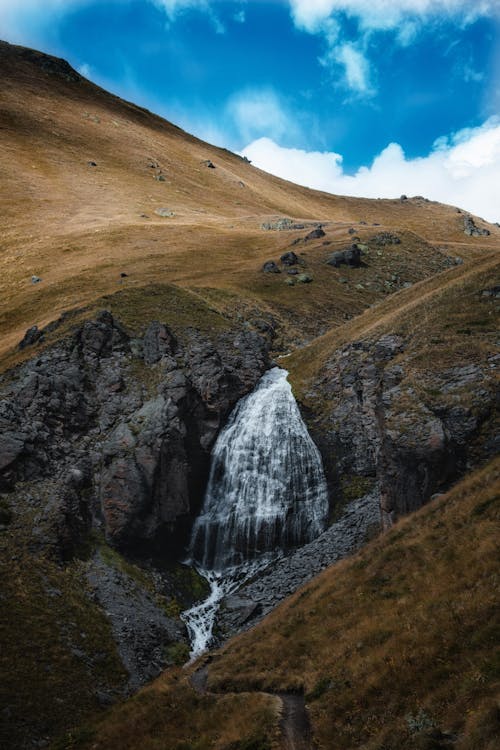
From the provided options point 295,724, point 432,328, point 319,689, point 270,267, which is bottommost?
point 295,724

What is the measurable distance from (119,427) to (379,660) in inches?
1289

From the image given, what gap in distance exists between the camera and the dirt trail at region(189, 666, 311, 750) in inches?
623

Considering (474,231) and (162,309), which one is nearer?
(162,309)

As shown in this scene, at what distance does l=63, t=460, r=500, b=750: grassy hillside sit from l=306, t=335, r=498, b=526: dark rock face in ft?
13.9

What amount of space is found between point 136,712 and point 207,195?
6710 inches

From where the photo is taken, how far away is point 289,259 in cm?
9706

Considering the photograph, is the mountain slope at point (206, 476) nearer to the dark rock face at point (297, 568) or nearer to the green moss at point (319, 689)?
the green moss at point (319, 689)

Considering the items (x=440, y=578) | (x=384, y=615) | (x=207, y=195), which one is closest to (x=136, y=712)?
(x=384, y=615)

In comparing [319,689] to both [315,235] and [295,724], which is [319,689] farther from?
[315,235]

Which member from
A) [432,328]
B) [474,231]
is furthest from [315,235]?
[474,231]

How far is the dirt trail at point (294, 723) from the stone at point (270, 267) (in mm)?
80307

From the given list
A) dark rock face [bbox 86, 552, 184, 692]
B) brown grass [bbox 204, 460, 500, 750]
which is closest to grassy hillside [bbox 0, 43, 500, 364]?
dark rock face [bbox 86, 552, 184, 692]

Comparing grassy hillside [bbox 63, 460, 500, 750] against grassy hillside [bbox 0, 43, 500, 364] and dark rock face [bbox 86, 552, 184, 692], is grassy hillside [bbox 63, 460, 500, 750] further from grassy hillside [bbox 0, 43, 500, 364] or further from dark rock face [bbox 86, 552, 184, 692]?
grassy hillside [bbox 0, 43, 500, 364]

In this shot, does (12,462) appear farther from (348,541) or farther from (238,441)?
(348,541)
